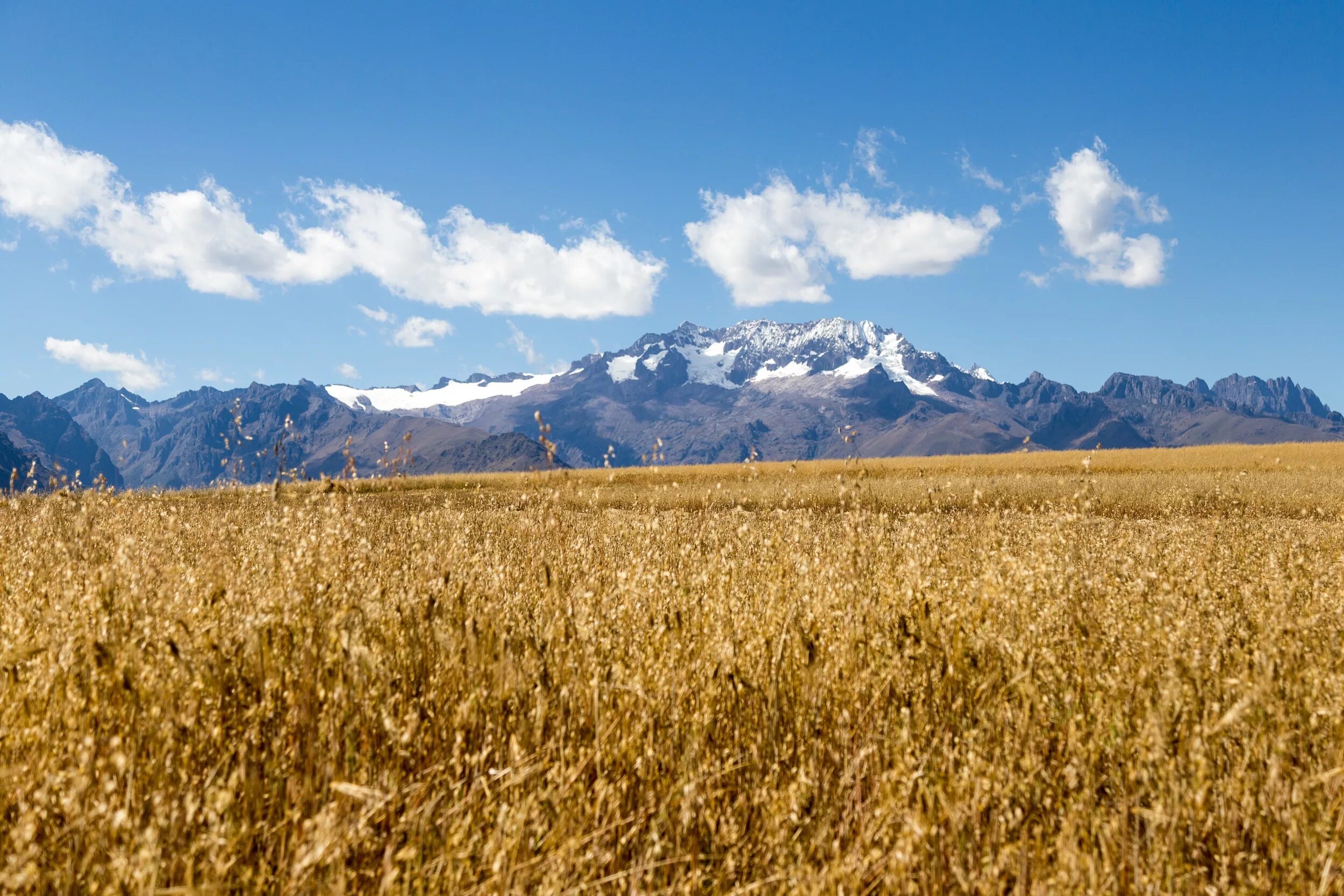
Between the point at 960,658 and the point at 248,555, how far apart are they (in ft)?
16.7

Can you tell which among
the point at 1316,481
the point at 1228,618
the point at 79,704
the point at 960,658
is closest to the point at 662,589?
the point at 960,658

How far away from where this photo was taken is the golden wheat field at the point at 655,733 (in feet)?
6.08

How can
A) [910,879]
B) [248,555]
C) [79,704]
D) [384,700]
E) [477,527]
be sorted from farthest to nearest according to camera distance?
1. [477,527]
2. [248,555]
3. [384,700]
4. [79,704]
5. [910,879]

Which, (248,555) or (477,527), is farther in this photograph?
(477,527)

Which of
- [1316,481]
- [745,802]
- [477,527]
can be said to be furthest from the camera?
[1316,481]

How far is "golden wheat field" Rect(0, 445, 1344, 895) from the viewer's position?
185 cm

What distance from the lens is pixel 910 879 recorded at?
188 cm

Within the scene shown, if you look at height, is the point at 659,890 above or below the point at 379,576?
below

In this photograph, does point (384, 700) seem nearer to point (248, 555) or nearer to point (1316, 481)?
point (248, 555)

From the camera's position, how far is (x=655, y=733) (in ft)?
8.47

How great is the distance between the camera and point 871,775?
8.09ft

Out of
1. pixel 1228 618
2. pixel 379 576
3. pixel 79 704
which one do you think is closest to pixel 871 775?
pixel 79 704

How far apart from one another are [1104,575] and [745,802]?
13.2 ft

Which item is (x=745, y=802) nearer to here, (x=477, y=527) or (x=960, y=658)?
(x=960, y=658)
